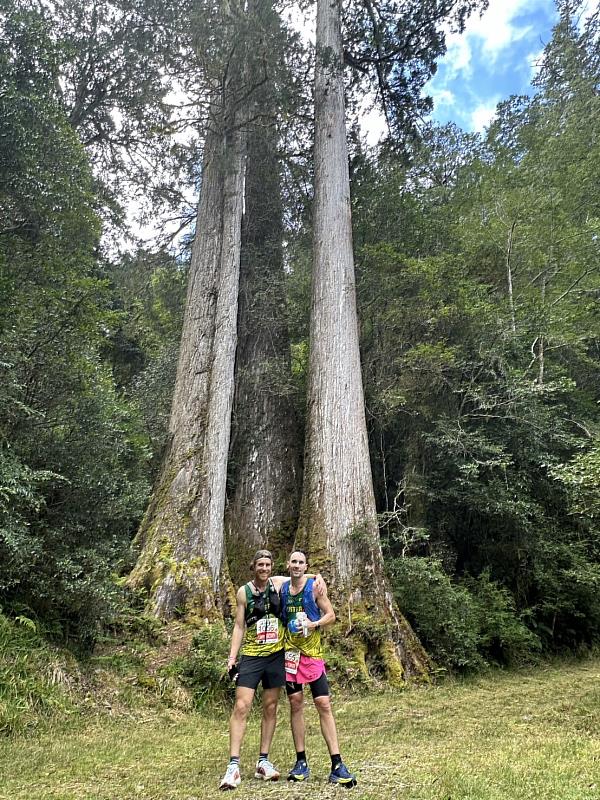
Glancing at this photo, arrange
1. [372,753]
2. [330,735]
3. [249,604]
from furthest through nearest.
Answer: [372,753], [249,604], [330,735]

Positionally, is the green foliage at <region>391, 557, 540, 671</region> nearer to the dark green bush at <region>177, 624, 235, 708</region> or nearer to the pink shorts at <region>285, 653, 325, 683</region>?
the dark green bush at <region>177, 624, 235, 708</region>

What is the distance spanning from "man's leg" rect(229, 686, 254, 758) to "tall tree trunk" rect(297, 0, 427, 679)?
138 inches

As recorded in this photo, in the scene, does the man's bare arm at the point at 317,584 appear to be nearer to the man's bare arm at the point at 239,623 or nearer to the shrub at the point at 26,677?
the man's bare arm at the point at 239,623

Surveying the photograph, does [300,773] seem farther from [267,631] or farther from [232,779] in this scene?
[267,631]

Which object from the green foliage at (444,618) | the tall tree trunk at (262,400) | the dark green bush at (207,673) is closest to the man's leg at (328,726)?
the dark green bush at (207,673)

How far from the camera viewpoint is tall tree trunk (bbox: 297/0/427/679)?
6797mm

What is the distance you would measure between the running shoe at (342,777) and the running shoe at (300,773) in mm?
164

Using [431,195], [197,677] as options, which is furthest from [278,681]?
[431,195]

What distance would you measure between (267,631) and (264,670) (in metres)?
0.23

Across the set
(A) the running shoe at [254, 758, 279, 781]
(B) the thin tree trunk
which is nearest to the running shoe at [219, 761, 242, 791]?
(A) the running shoe at [254, 758, 279, 781]

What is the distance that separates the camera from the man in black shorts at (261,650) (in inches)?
126

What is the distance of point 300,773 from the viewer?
10.0 ft

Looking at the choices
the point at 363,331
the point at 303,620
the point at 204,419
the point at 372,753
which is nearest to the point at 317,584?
the point at 303,620

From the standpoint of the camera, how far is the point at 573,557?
921 cm
